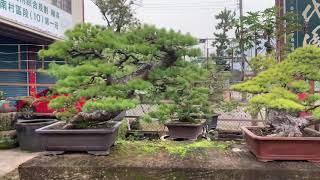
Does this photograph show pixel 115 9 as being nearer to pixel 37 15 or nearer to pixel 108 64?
pixel 37 15

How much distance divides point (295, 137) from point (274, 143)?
0.11 metres

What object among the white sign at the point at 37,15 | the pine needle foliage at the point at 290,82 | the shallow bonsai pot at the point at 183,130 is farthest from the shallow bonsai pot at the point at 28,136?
the pine needle foliage at the point at 290,82

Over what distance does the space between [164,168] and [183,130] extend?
288 centimetres

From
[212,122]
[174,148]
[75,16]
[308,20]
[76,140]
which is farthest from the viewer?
[75,16]

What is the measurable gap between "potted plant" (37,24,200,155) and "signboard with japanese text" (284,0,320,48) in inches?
129

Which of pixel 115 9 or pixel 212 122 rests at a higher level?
pixel 115 9

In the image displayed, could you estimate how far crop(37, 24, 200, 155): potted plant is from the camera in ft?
6.48

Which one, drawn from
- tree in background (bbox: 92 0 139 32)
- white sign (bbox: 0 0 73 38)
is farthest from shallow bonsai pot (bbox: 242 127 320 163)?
tree in background (bbox: 92 0 139 32)

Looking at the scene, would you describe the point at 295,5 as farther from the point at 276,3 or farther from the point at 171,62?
the point at 171,62

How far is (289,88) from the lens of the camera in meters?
2.16

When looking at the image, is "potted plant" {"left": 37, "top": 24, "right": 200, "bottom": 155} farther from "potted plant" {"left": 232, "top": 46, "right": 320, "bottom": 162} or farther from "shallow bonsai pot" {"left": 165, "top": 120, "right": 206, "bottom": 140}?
"shallow bonsai pot" {"left": 165, "top": 120, "right": 206, "bottom": 140}

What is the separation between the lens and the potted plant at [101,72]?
1.97 metres

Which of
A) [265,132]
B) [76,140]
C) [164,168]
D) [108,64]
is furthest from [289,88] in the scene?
[76,140]

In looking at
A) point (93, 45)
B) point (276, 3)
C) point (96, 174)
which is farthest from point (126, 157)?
point (276, 3)
